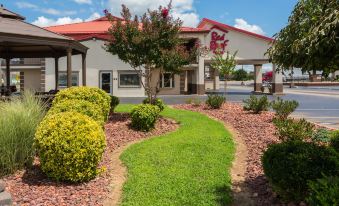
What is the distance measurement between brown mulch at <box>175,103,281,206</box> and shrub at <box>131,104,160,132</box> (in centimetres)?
287

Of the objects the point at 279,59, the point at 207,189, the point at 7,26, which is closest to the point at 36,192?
the point at 207,189

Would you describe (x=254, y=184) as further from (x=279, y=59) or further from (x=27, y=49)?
(x=27, y=49)

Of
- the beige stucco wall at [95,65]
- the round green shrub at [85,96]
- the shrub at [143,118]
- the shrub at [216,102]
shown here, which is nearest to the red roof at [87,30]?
the beige stucco wall at [95,65]

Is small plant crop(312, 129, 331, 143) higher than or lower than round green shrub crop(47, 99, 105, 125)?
lower

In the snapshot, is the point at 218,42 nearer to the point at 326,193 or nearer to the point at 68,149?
the point at 68,149

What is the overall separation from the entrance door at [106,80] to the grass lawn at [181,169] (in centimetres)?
2183

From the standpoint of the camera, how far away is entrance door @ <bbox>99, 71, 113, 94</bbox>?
32375 mm

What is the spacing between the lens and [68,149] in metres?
6.60

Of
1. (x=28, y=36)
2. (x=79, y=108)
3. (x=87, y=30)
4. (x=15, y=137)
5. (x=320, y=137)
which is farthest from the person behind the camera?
(x=87, y=30)

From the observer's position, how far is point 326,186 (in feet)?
14.0

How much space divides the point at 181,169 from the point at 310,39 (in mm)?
4199

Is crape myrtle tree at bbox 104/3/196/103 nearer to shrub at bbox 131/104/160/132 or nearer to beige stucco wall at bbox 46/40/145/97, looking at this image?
shrub at bbox 131/104/160/132

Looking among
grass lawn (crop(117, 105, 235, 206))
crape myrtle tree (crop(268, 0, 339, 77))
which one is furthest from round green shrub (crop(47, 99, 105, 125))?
crape myrtle tree (crop(268, 0, 339, 77))

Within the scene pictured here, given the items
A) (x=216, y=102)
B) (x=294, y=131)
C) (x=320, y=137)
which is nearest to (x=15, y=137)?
(x=294, y=131)
